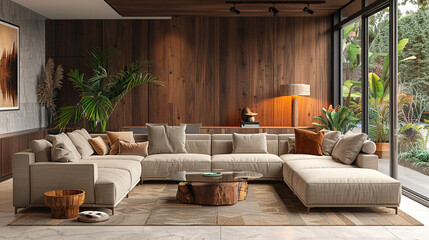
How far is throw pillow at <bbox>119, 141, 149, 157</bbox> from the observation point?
687 cm

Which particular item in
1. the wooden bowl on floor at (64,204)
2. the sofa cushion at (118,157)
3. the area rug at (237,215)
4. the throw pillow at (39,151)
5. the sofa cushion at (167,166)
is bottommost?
the area rug at (237,215)

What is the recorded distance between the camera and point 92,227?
14.4ft

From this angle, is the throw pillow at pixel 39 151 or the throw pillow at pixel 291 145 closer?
the throw pillow at pixel 39 151

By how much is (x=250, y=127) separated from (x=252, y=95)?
71cm

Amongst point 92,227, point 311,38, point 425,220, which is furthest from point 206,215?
point 311,38

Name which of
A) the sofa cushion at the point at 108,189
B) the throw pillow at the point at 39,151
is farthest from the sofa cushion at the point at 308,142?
the throw pillow at the point at 39,151

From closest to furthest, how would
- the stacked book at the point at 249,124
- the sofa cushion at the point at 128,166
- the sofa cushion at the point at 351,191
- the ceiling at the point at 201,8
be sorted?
the sofa cushion at the point at 351,191, the sofa cushion at the point at 128,166, the ceiling at the point at 201,8, the stacked book at the point at 249,124

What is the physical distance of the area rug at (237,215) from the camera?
4.54 meters

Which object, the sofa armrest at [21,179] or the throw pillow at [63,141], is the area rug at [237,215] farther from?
the throw pillow at [63,141]

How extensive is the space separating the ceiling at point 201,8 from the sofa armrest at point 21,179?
3.47m

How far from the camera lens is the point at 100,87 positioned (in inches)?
344

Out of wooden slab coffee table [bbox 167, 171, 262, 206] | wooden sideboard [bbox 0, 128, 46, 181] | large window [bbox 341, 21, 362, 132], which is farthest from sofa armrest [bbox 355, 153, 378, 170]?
wooden sideboard [bbox 0, 128, 46, 181]

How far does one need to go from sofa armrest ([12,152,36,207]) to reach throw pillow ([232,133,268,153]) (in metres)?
3.09

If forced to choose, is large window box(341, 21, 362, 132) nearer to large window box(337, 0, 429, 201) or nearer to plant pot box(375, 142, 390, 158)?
large window box(337, 0, 429, 201)
